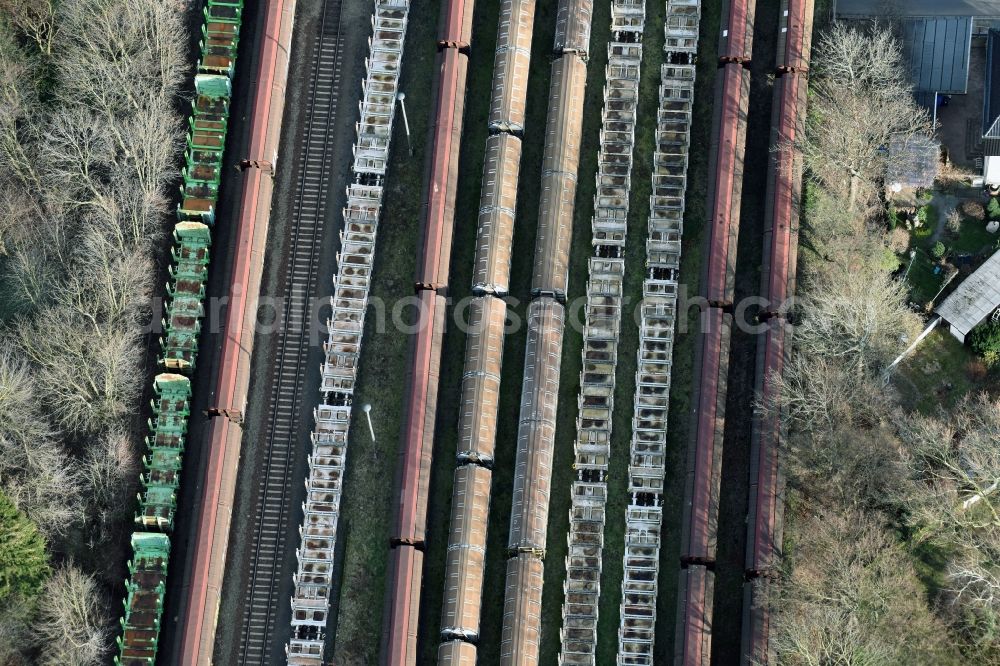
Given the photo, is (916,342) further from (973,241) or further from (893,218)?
(893,218)

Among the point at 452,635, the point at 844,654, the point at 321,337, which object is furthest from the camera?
the point at 321,337

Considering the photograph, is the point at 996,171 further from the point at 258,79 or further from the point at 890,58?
the point at 258,79

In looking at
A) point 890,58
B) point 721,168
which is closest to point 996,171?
point 890,58

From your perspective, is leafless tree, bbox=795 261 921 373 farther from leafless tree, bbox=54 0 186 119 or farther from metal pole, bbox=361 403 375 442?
leafless tree, bbox=54 0 186 119

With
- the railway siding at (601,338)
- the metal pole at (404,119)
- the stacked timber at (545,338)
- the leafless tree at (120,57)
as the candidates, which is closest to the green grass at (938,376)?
the railway siding at (601,338)

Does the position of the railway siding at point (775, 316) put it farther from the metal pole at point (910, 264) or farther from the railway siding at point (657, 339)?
the metal pole at point (910, 264)
